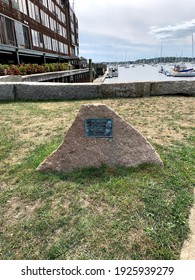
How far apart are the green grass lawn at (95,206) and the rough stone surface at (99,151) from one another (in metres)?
0.13

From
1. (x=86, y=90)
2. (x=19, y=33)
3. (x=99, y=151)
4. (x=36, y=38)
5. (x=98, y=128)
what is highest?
(x=36, y=38)

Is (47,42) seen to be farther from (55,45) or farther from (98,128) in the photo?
(98,128)

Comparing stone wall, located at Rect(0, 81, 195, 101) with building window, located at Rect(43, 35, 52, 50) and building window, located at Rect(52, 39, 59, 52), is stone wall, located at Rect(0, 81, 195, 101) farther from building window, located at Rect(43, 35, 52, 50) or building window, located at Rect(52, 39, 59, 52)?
building window, located at Rect(52, 39, 59, 52)

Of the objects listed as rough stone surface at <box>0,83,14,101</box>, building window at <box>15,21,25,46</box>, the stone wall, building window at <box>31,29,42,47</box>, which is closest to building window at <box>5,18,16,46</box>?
building window at <box>15,21,25,46</box>

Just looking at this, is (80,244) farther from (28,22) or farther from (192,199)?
(28,22)

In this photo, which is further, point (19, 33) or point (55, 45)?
point (55, 45)

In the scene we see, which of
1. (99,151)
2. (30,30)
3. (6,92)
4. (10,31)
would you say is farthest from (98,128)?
(30,30)

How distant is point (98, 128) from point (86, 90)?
5679 millimetres

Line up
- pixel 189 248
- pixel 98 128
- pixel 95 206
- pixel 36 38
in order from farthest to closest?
1. pixel 36 38
2. pixel 98 128
3. pixel 95 206
4. pixel 189 248

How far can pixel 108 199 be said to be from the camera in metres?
2.70

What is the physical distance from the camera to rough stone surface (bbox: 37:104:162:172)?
3.35m

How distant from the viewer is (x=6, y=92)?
28.1 ft

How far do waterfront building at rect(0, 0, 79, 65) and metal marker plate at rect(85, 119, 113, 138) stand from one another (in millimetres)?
20328
